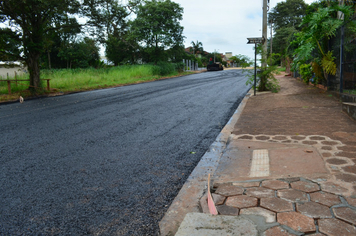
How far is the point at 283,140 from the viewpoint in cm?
473

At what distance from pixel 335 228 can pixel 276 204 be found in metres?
0.51

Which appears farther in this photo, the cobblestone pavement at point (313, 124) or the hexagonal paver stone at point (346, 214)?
the cobblestone pavement at point (313, 124)

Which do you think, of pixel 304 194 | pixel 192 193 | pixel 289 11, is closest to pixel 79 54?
pixel 192 193

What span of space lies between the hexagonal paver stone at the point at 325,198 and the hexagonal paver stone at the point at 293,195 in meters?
0.08

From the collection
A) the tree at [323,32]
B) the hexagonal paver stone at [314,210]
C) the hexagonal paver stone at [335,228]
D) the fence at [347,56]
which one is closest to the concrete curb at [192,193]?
the hexagonal paver stone at [314,210]

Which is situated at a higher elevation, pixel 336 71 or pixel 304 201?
pixel 336 71

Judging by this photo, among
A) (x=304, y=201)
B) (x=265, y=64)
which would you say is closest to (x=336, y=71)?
(x=265, y=64)

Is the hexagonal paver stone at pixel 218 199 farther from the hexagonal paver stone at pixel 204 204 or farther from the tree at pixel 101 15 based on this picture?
the tree at pixel 101 15

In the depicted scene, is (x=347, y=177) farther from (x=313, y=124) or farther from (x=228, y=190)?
(x=313, y=124)

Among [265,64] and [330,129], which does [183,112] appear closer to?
[330,129]

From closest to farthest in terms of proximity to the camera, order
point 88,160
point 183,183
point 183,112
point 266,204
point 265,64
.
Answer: point 266,204
point 183,183
point 88,160
point 183,112
point 265,64

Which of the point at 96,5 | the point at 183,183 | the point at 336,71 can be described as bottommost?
the point at 183,183

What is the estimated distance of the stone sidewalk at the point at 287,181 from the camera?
→ 2234 millimetres

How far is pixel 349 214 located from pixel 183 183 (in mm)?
1679
